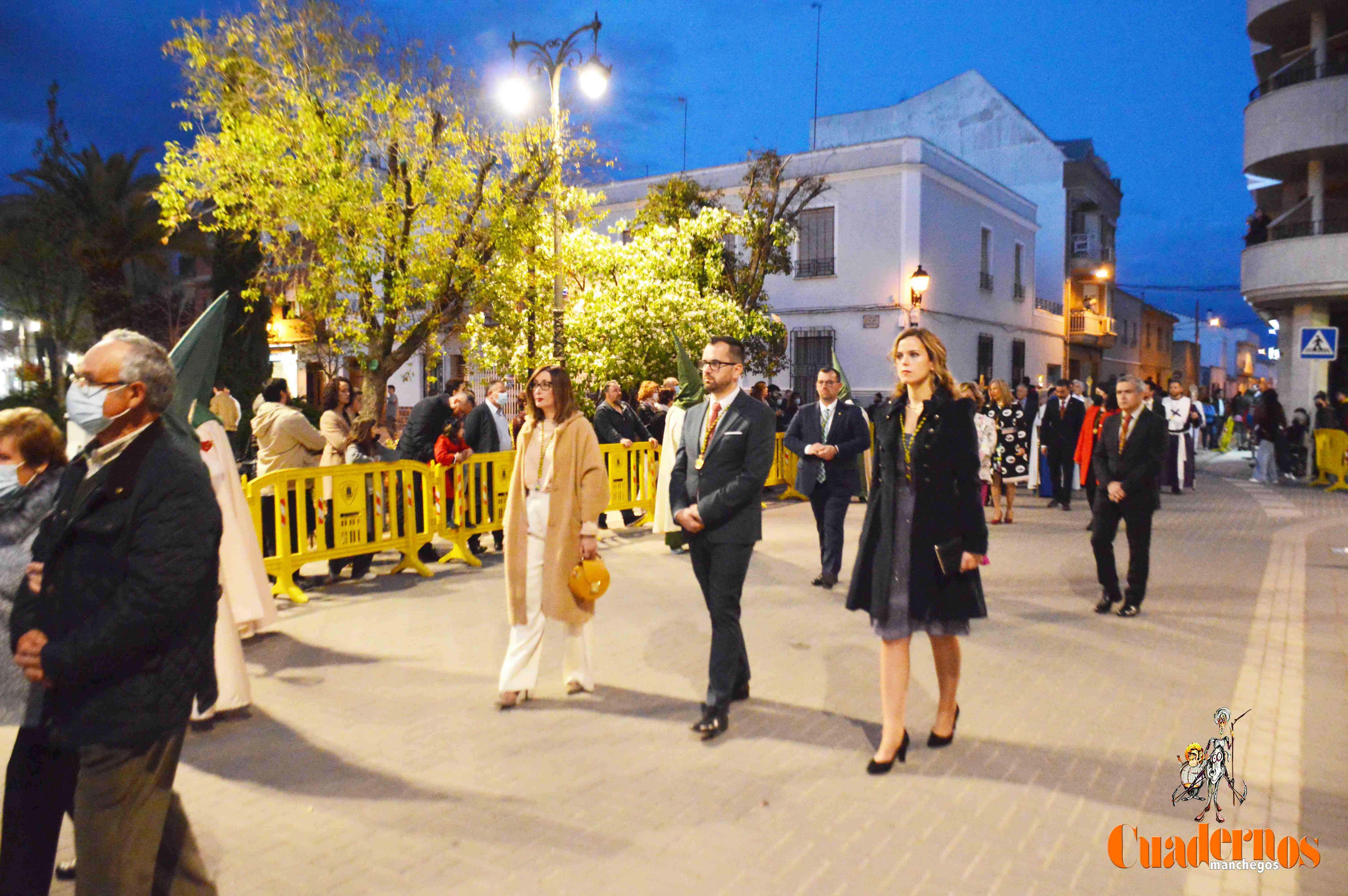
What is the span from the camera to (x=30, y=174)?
28312 millimetres

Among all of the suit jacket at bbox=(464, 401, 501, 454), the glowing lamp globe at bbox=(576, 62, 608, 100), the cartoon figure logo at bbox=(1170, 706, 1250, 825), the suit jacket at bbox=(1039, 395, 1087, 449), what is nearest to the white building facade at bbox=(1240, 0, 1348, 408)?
the suit jacket at bbox=(1039, 395, 1087, 449)

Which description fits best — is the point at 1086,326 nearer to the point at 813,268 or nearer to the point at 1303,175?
the point at 1303,175

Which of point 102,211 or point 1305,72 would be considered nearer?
point 1305,72

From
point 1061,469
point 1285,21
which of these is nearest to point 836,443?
point 1061,469

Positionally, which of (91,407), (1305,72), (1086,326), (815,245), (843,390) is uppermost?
(1305,72)

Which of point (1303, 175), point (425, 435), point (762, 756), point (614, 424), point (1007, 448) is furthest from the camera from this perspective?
point (1303, 175)

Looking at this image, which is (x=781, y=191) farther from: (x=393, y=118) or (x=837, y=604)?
(x=837, y=604)

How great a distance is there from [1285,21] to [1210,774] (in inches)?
959

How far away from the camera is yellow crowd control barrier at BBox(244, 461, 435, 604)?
26.4 feet

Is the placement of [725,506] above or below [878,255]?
below

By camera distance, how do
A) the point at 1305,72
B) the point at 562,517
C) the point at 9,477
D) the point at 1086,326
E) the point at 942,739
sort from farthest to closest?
1. the point at 1086,326
2. the point at 1305,72
3. the point at 562,517
4. the point at 942,739
5. the point at 9,477

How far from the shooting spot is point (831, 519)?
8609mm

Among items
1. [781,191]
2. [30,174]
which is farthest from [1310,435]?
[30,174]

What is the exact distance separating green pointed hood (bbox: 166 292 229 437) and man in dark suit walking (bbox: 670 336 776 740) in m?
2.43
